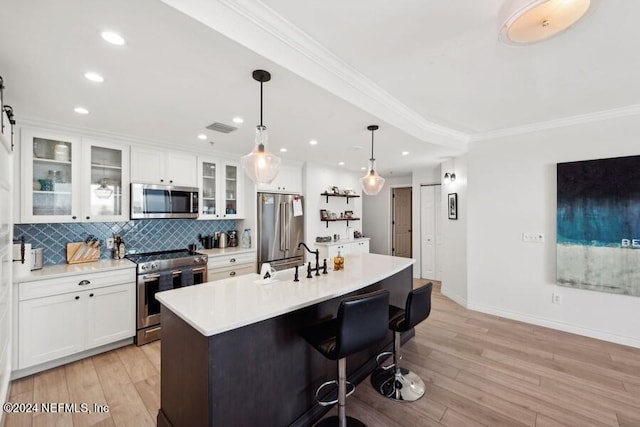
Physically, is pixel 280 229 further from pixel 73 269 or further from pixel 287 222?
pixel 73 269

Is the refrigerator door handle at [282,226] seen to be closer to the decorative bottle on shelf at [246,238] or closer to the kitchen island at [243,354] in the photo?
the decorative bottle on shelf at [246,238]

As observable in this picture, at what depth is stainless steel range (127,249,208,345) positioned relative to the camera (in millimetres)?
3066

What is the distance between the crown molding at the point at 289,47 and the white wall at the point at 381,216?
4.09 meters

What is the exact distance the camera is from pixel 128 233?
3539mm

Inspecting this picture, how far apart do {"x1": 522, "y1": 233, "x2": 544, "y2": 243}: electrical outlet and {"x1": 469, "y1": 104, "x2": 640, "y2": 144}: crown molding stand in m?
1.36

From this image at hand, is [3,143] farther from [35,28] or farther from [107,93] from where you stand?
[35,28]

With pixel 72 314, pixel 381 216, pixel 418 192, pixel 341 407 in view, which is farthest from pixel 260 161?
pixel 381 216

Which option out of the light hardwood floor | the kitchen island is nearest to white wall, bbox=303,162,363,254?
the light hardwood floor

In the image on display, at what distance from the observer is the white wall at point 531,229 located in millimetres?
3145

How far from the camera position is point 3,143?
78.4 inches

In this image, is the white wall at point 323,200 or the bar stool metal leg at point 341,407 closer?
the bar stool metal leg at point 341,407

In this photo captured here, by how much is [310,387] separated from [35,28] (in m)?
2.72

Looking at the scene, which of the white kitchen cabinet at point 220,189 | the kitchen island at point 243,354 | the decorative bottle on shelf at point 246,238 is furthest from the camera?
the decorative bottle on shelf at point 246,238

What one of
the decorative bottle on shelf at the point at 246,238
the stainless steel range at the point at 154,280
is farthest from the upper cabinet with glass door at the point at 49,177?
the decorative bottle on shelf at the point at 246,238
